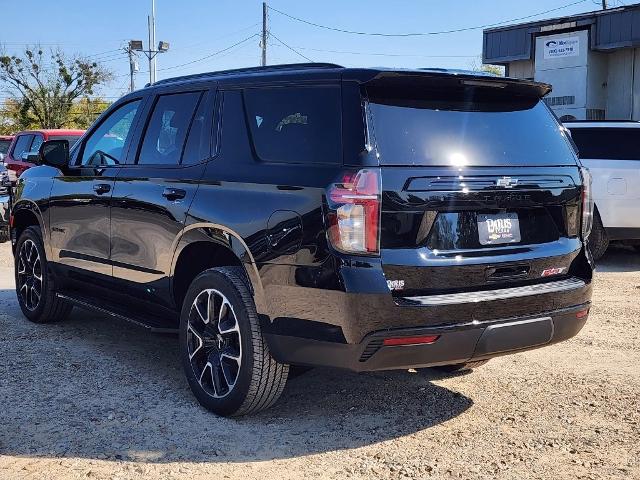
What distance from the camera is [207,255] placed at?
14.6ft

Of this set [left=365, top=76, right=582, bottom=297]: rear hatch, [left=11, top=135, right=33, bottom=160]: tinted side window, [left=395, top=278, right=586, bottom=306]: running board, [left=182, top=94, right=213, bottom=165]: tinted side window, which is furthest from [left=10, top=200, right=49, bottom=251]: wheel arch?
[left=11, top=135, right=33, bottom=160]: tinted side window

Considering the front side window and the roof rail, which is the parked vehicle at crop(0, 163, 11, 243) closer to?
the front side window

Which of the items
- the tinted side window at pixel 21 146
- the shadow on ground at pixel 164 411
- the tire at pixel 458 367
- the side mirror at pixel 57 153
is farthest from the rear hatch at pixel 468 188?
the tinted side window at pixel 21 146

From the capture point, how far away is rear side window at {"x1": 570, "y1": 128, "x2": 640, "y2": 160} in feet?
31.1

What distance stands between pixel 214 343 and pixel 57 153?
247 cm

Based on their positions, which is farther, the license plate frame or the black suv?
the license plate frame

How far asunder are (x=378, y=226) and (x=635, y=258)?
827 centimetres

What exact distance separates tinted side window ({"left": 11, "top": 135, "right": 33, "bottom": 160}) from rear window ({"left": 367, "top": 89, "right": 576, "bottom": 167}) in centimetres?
1185

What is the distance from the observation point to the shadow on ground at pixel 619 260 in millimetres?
9570

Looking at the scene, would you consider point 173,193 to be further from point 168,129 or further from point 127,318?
point 127,318

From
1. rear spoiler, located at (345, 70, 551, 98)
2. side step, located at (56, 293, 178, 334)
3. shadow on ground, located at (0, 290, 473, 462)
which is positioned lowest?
shadow on ground, located at (0, 290, 473, 462)

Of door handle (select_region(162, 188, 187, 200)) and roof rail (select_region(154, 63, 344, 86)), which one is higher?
roof rail (select_region(154, 63, 344, 86))

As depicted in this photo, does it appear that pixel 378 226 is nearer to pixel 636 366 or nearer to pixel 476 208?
pixel 476 208

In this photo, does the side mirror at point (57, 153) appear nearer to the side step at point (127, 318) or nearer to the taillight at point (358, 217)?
the side step at point (127, 318)
